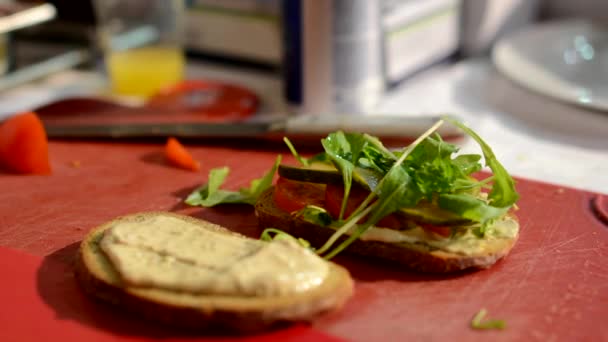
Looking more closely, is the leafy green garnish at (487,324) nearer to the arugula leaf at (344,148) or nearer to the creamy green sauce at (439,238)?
the creamy green sauce at (439,238)

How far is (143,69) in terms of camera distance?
233cm

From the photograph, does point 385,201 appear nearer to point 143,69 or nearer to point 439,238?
point 439,238

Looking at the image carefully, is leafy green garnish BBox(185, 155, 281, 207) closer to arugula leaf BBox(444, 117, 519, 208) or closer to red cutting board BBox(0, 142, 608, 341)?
red cutting board BBox(0, 142, 608, 341)

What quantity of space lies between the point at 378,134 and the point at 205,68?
1.08 metres

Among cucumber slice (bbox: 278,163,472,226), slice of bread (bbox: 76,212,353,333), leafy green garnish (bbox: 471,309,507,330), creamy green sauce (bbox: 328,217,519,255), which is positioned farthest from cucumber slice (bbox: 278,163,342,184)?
leafy green garnish (bbox: 471,309,507,330)

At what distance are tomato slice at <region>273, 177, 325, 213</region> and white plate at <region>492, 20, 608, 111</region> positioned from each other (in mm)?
980

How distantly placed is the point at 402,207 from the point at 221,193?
0.44 meters

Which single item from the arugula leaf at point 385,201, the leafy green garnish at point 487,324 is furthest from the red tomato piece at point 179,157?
the leafy green garnish at point 487,324

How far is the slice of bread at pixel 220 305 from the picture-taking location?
1.02m

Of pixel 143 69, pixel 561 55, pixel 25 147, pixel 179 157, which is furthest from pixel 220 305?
pixel 561 55

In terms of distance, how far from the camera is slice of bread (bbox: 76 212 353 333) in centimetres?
102

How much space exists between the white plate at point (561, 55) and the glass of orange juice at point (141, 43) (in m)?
1.07

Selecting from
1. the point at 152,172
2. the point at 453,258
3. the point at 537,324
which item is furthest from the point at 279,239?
the point at 152,172

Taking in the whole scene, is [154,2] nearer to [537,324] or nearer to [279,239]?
[279,239]
